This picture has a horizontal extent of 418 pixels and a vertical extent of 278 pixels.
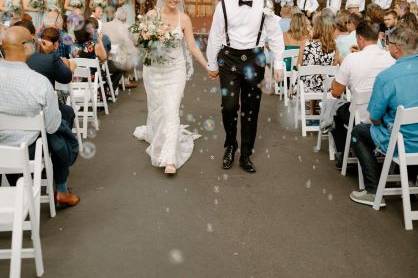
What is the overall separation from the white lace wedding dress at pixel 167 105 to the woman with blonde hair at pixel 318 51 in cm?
216

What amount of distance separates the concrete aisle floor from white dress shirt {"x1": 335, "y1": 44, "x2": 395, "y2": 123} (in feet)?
2.78

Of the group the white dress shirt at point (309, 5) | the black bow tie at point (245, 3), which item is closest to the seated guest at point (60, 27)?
the black bow tie at point (245, 3)

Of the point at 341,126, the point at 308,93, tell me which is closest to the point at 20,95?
the point at 341,126

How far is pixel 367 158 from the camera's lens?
458 cm

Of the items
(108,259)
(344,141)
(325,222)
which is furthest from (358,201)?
(108,259)

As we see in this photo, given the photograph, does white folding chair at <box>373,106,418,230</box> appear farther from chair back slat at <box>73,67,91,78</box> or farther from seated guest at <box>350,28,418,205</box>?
chair back slat at <box>73,67,91,78</box>

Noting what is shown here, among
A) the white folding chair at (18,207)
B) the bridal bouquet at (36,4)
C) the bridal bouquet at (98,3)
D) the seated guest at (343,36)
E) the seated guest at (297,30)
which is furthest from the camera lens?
the bridal bouquet at (98,3)

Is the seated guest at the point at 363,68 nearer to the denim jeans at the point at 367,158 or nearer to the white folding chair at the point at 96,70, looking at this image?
the denim jeans at the point at 367,158

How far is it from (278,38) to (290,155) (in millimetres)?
1549

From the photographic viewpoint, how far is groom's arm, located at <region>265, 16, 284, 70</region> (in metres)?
4.95

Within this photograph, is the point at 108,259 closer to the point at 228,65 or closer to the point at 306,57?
the point at 228,65

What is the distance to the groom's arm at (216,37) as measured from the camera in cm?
491

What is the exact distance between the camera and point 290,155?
5.92 m

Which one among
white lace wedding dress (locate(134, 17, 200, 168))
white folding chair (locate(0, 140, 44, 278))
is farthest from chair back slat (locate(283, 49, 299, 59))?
white folding chair (locate(0, 140, 44, 278))
